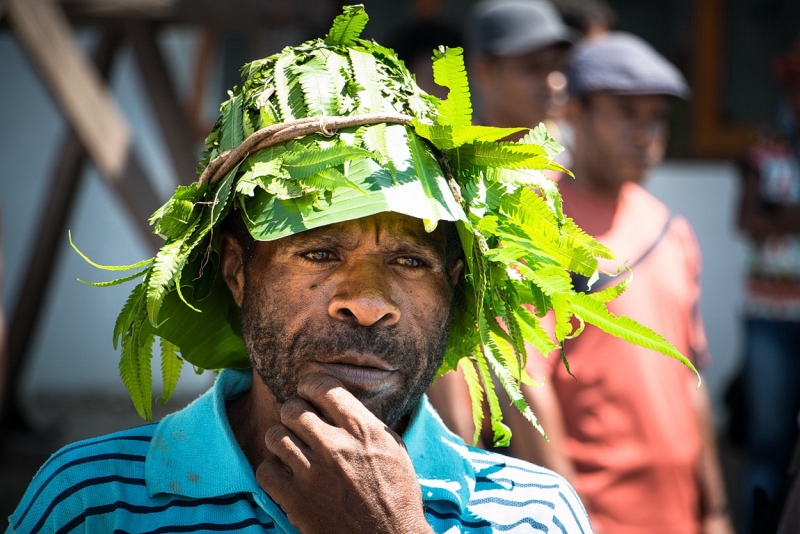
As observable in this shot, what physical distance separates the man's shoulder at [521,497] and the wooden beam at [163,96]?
367 cm

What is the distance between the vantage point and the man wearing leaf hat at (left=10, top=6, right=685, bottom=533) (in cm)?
177

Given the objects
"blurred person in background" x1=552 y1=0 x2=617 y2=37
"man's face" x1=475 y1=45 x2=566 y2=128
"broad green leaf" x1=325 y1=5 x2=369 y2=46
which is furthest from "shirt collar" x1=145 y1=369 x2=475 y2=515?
"blurred person in background" x1=552 y1=0 x2=617 y2=37

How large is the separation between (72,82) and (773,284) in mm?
3652

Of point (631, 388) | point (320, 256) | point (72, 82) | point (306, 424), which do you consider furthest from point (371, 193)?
point (72, 82)

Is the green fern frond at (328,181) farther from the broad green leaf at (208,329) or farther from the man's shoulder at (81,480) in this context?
the man's shoulder at (81,480)

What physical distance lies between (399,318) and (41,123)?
24.6 feet

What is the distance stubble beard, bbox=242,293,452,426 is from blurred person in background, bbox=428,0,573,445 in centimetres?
234

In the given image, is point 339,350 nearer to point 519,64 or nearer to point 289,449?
point 289,449

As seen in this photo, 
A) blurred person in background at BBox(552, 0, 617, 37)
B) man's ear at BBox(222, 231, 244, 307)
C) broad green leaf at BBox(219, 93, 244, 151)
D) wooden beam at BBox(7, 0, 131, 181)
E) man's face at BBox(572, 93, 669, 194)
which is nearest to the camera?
broad green leaf at BBox(219, 93, 244, 151)

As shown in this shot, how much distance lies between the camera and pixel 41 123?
8578 mm

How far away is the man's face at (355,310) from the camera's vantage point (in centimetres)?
185

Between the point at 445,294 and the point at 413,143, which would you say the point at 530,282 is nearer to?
the point at 445,294

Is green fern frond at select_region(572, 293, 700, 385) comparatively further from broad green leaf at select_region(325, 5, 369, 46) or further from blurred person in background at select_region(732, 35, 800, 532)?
blurred person in background at select_region(732, 35, 800, 532)

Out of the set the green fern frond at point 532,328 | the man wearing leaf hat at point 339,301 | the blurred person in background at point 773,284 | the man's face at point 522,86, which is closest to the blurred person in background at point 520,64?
the man's face at point 522,86
